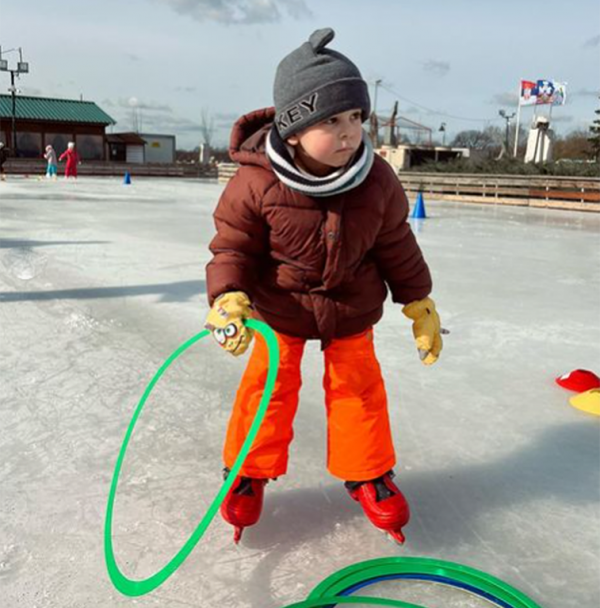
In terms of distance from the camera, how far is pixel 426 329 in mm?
1854

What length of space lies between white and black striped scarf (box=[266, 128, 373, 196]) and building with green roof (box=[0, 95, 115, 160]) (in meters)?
38.7

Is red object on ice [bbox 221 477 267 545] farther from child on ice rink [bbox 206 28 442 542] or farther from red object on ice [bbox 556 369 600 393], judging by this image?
red object on ice [bbox 556 369 600 393]

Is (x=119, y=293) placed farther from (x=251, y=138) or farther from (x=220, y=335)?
(x=220, y=335)

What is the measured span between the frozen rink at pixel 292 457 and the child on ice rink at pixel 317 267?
18 centimetres

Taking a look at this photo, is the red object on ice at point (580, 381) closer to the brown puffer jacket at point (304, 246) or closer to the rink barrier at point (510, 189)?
the brown puffer jacket at point (304, 246)

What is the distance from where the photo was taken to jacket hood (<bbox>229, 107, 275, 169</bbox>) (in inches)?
66.0

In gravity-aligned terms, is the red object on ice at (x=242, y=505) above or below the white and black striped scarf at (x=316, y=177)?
below

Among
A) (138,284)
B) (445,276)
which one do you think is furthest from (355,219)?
(445,276)

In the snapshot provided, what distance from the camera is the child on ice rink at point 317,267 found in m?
1.59

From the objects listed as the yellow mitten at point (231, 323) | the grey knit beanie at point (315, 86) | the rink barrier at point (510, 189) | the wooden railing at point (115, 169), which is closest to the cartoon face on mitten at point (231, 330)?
the yellow mitten at point (231, 323)

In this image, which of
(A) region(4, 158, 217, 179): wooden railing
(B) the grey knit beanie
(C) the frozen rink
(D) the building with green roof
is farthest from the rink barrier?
(D) the building with green roof

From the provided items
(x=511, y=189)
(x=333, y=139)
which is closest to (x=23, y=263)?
(x=333, y=139)

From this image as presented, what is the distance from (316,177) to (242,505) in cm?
90

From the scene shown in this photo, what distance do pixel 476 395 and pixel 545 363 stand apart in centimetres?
66
